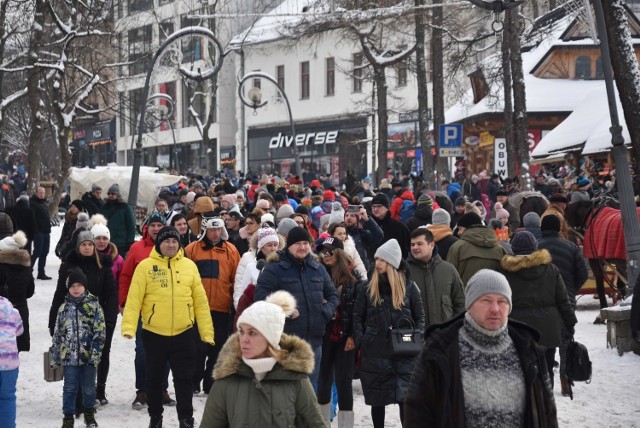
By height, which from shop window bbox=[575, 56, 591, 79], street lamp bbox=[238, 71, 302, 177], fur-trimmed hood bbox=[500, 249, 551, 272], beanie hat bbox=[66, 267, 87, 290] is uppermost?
shop window bbox=[575, 56, 591, 79]

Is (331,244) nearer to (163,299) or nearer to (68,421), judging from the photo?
(163,299)

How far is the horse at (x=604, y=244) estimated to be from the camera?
14.8 metres

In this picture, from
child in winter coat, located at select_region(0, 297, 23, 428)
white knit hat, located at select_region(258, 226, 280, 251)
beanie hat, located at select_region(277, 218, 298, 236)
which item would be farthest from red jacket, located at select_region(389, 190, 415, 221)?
child in winter coat, located at select_region(0, 297, 23, 428)

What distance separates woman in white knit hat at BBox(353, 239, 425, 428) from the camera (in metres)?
8.22

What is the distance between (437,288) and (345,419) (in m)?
1.20

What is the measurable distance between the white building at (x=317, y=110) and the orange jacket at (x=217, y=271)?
42.3 metres

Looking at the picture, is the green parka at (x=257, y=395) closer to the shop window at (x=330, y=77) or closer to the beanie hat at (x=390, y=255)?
the beanie hat at (x=390, y=255)

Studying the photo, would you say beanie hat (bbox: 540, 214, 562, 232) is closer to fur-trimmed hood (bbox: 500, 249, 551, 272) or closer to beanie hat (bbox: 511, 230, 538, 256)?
beanie hat (bbox: 511, 230, 538, 256)

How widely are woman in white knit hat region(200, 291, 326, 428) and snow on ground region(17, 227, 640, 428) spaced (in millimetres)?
4283

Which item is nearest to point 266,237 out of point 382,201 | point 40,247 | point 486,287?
point 382,201

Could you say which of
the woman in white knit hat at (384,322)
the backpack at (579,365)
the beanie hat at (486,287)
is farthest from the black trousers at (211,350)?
the beanie hat at (486,287)

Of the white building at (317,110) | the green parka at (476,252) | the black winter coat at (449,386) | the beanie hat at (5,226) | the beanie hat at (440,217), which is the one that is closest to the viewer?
the black winter coat at (449,386)

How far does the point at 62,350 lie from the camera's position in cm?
927

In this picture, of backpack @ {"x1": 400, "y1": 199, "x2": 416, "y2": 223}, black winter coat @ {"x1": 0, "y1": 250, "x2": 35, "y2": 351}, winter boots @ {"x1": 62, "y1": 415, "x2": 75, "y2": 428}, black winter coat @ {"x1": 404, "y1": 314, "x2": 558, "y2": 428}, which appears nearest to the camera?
black winter coat @ {"x1": 404, "y1": 314, "x2": 558, "y2": 428}
